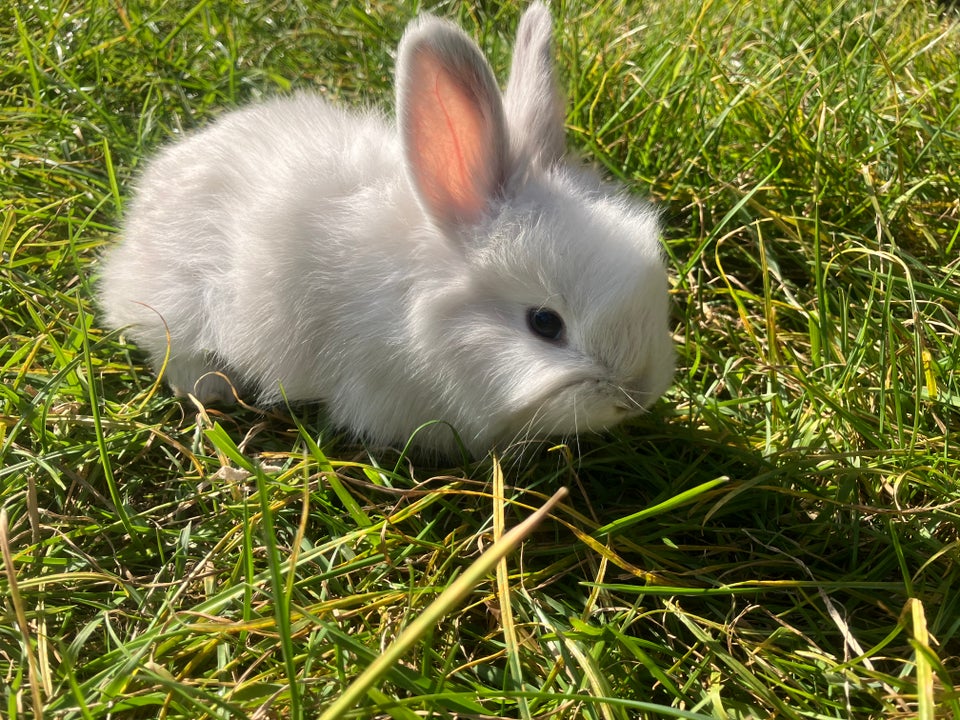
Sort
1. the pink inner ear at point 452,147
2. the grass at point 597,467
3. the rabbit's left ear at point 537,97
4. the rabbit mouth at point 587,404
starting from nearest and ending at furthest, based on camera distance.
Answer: the grass at point 597,467
the rabbit mouth at point 587,404
the pink inner ear at point 452,147
the rabbit's left ear at point 537,97

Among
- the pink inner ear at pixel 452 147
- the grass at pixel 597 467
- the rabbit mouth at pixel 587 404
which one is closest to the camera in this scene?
the grass at pixel 597 467

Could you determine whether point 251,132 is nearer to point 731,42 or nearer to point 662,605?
point 662,605

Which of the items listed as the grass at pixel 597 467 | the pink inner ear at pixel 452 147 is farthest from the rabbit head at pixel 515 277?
the grass at pixel 597 467

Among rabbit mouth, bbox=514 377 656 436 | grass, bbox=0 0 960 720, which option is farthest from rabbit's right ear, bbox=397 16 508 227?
grass, bbox=0 0 960 720

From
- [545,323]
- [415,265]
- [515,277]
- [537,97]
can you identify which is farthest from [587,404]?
[537,97]

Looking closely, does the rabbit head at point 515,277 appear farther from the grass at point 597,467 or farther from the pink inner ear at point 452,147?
the grass at point 597,467

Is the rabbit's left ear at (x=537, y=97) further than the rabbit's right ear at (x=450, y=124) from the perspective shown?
Yes

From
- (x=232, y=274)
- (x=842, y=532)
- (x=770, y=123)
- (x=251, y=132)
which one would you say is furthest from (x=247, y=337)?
(x=770, y=123)
